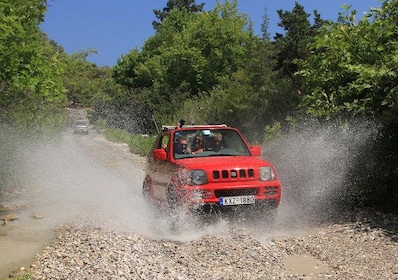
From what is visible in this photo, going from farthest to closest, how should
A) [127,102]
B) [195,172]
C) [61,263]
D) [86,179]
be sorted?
[127,102] < [86,179] < [195,172] < [61,263]

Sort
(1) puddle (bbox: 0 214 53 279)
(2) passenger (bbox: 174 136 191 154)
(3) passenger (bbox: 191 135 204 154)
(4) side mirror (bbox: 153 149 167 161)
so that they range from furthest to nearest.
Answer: (3) passenger (bbox: 191 135 204 154)
(2) passenger (bbox: 174 136 191 154)
(4) side mirror (bbox: 153 149 167 161)
(1) puddle (bbox: 0 214 53 279)

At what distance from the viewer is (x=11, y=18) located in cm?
1086

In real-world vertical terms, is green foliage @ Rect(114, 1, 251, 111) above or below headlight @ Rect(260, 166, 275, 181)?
above

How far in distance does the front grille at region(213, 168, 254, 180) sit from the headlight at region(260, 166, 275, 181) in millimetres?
190

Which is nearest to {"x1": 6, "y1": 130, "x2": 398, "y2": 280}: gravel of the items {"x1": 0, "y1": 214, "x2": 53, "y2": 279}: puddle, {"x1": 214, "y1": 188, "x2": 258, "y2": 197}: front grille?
{"x1": 0, "y1": 214, "x2": 53, "y2": 279}: puddle

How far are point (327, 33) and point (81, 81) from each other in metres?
84.3

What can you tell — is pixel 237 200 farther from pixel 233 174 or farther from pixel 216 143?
pixel 216 143

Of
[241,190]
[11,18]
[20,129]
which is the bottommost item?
[241,190]

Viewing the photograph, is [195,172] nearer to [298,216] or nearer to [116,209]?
[298,216]

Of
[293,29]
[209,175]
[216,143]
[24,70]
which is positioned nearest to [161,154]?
[216,143]

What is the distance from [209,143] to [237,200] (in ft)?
5.66

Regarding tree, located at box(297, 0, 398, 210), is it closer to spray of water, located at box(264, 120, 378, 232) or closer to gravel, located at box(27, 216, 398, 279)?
spray of water, located at box(264, 120, 378, 232)

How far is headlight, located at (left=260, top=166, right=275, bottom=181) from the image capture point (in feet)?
28.5

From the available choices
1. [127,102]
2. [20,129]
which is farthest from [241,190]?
[127,102]
